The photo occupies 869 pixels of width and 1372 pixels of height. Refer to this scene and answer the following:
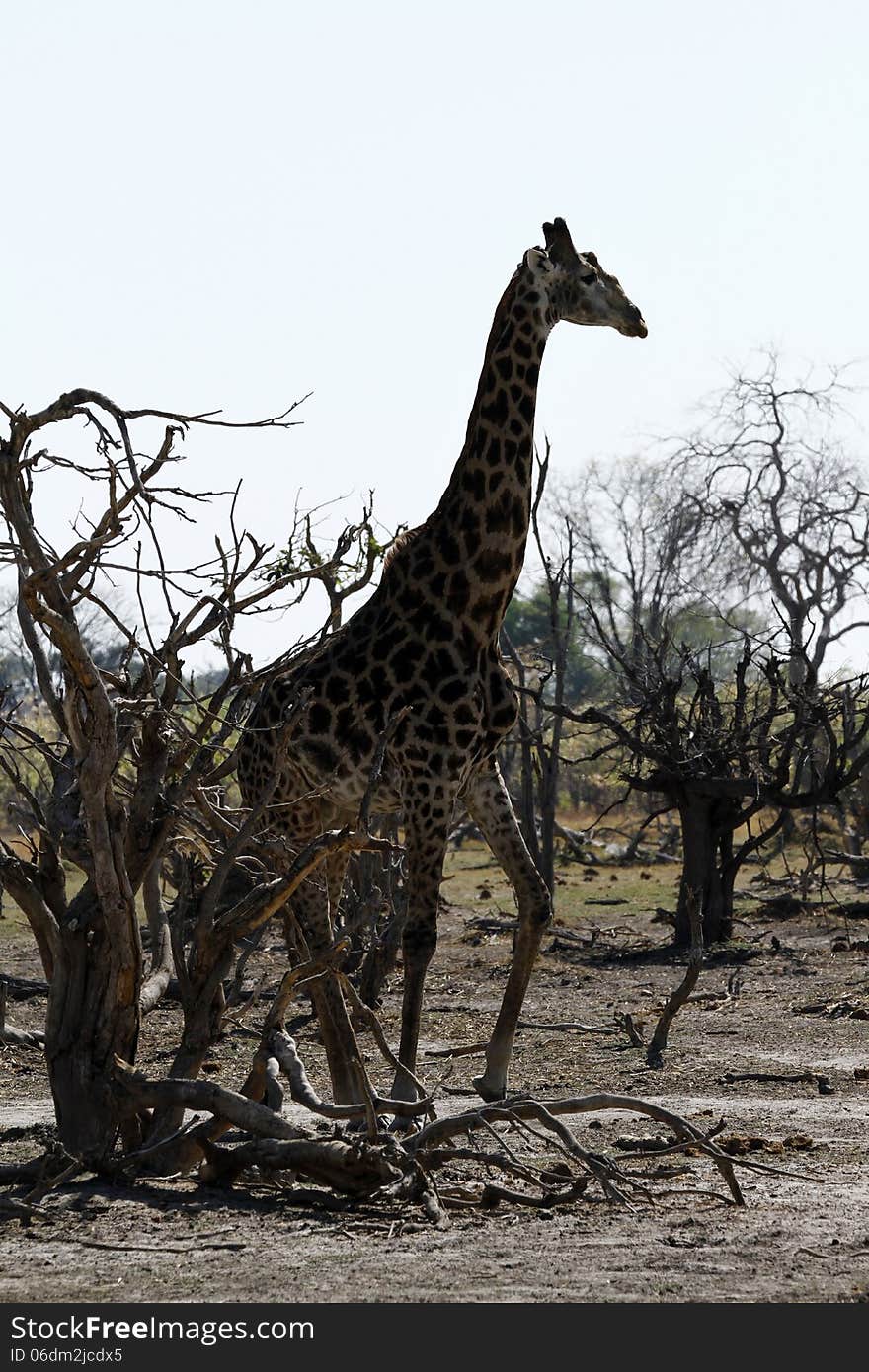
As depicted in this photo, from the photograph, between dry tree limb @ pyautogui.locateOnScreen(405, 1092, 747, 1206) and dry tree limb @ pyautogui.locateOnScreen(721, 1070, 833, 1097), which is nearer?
dry tree limb @ pyautogui.locateOnScreen(405, 1092, 747, 1206)

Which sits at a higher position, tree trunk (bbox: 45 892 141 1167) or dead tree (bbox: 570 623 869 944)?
dead tree (bbox: 570 623 869 944)

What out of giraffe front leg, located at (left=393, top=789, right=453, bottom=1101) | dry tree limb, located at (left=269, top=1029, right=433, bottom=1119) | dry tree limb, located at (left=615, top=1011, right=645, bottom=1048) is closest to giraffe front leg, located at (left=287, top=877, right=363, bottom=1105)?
giraffe front leg, located at (left=393, top=789, right=453, bottom=1101)

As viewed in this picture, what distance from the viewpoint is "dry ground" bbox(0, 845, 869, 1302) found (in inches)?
181

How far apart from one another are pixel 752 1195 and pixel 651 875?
18818 mm

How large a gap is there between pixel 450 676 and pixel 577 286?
1903 mm

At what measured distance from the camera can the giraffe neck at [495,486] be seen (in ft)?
26.0

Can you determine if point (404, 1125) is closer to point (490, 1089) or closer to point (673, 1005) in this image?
point (490, 1089)

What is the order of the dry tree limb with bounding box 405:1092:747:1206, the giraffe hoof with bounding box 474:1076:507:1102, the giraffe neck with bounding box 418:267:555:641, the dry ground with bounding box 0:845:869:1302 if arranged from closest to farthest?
the dry ground with bounding box 0:845:869:1302 → the dry tree limb with bounding box 405:1092:747:1206 → the giraffe hoof with bounding box 474:1076:507:1102 → the giraffe neck with bounding box 418:267:555:641

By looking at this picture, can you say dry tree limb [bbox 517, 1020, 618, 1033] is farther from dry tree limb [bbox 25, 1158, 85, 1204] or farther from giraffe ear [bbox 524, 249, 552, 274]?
dry tree limb [bbox 25, 1158, 85, 1204]

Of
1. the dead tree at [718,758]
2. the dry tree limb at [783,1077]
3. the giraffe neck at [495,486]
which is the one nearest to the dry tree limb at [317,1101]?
the giraffe neck at [495,486]

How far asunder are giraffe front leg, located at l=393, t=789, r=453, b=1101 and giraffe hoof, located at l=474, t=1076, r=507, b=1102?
32 centimetres

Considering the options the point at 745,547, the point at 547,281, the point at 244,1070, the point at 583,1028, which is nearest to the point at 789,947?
the point at 583,1028

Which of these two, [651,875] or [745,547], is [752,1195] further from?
[745,547]
